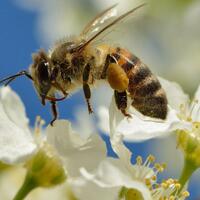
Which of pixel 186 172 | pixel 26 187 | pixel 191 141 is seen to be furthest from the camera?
pixel 191 141

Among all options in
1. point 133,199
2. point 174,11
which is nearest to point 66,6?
point 174,11

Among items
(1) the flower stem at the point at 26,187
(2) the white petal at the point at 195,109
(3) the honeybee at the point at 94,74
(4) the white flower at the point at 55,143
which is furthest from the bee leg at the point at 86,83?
(2) the white petal at the point at 195,109

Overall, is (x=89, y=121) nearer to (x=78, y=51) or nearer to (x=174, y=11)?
(x=174, y=11)

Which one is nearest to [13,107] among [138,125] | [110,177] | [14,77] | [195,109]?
[14,77]

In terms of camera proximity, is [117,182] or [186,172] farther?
[186,172]

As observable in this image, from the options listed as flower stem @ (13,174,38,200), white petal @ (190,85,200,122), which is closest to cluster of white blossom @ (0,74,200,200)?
flower stem @ (13,174,38,200)

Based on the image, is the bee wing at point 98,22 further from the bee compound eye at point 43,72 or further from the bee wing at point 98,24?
the bee compound eye at point 43,72

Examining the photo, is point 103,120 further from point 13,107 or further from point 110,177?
point 110,177

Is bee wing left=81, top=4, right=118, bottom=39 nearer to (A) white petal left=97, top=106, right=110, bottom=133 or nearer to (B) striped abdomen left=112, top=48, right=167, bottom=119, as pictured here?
(B) striped abdomen left=112, top=48, right=167, bottom=119
